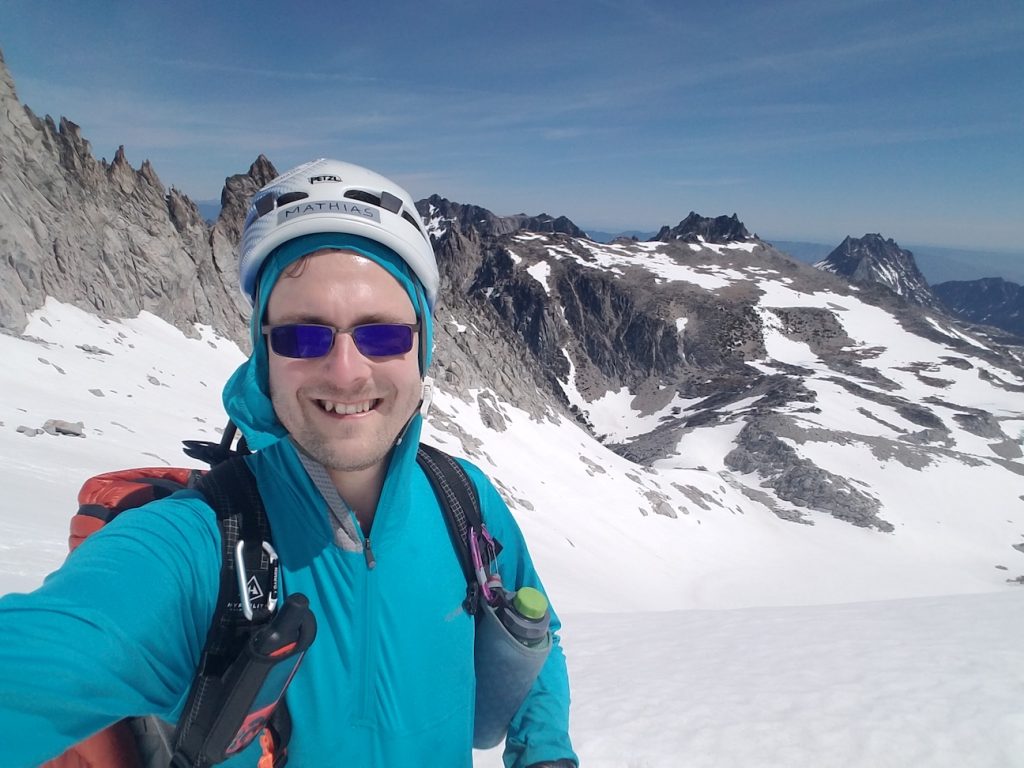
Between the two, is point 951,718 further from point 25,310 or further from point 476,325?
point 476,325

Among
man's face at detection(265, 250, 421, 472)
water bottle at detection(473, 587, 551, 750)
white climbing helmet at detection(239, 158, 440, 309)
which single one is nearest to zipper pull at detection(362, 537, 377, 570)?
man's face at detection(265, 250, 421, 472)

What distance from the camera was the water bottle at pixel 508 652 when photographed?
2.69 m

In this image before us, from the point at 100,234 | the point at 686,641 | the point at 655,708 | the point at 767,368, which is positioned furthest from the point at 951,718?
the point at 767,368

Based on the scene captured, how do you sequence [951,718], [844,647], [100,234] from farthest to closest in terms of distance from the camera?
[100,234]
[844,647]
[951,718]

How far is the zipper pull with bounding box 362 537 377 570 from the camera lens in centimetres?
236

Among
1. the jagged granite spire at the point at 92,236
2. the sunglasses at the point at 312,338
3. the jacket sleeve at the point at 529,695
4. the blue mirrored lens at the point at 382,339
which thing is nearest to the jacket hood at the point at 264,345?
the sunglasses at the point at 312,338

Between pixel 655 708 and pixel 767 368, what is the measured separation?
360ft

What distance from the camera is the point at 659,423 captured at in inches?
3696

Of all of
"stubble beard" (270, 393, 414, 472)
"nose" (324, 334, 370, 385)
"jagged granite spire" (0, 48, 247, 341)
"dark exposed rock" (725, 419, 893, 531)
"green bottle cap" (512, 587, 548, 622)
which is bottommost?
"dark exposed rock" (725, 419, 893, 531)

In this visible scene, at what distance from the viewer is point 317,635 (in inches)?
88.6

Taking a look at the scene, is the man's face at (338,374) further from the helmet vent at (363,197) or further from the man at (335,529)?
the helmet vent at (363,197)

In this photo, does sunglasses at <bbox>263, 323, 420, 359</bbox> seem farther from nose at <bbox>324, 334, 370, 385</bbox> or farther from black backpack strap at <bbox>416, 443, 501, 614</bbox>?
black backpack strap at <bbox>416, 443, 501, 614</bbox>

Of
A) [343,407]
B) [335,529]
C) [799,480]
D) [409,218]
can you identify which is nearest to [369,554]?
[335,529]

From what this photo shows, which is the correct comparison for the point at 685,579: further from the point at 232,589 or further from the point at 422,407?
the point at 232,589
